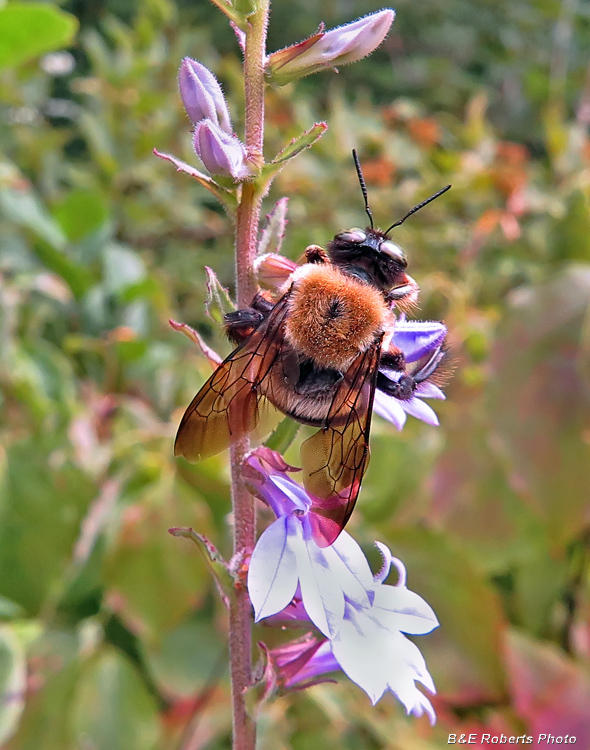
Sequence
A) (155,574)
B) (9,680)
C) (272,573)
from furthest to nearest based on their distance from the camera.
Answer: (155,574)
(9,680)
(272,573)

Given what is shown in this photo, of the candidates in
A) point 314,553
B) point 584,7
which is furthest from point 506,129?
point 314,553

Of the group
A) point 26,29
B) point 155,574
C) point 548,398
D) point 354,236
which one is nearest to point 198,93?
point 354,236

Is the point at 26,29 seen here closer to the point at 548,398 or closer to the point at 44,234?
the point at 44,234

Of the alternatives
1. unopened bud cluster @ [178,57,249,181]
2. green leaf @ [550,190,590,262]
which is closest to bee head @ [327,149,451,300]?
unopened bud cluster @ [178,57,249,181]

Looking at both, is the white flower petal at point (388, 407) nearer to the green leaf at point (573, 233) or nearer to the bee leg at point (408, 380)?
the bee leg at point (408, 380)

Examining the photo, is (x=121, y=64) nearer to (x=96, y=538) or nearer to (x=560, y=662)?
(x=96, y=538)

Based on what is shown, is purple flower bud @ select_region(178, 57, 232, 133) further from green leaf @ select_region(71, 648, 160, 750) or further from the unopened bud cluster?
green leaf @ select_region(71, 648, 160, 750)
